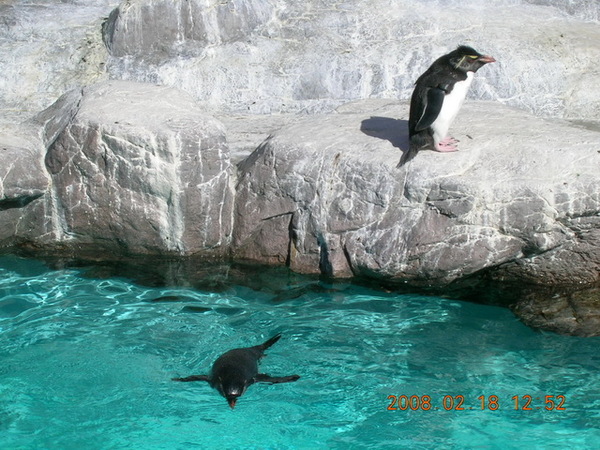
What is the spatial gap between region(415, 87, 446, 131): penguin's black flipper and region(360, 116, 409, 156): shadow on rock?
29 cm

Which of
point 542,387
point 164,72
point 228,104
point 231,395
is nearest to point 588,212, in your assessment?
point 542,387

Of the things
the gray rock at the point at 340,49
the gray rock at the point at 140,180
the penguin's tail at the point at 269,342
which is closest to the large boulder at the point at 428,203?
the gray rock at the point at 140,180

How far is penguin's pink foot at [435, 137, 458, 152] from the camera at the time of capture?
529 cm

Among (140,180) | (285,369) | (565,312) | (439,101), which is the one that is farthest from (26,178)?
(565,312)

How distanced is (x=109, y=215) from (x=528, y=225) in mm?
2853

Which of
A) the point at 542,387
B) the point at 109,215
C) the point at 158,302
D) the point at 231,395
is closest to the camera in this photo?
the point at 231,395

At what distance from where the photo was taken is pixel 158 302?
5254 millimetres

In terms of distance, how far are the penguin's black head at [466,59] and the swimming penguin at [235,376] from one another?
2.49 meters

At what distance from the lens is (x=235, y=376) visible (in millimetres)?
3910

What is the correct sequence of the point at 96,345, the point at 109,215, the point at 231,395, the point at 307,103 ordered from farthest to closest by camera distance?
1. the point at 307,103
2. the point at 109,215
3. the point at 96,345
4. the point at 231,395

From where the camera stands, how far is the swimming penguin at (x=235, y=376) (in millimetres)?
3852

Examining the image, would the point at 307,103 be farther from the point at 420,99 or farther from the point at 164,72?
the point at 420,99

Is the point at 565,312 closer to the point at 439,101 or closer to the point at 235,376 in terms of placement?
the point at 439,101

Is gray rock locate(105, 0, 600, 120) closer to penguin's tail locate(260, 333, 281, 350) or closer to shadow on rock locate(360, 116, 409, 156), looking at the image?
shadow on rock locate(360, 116, 409, 156)
